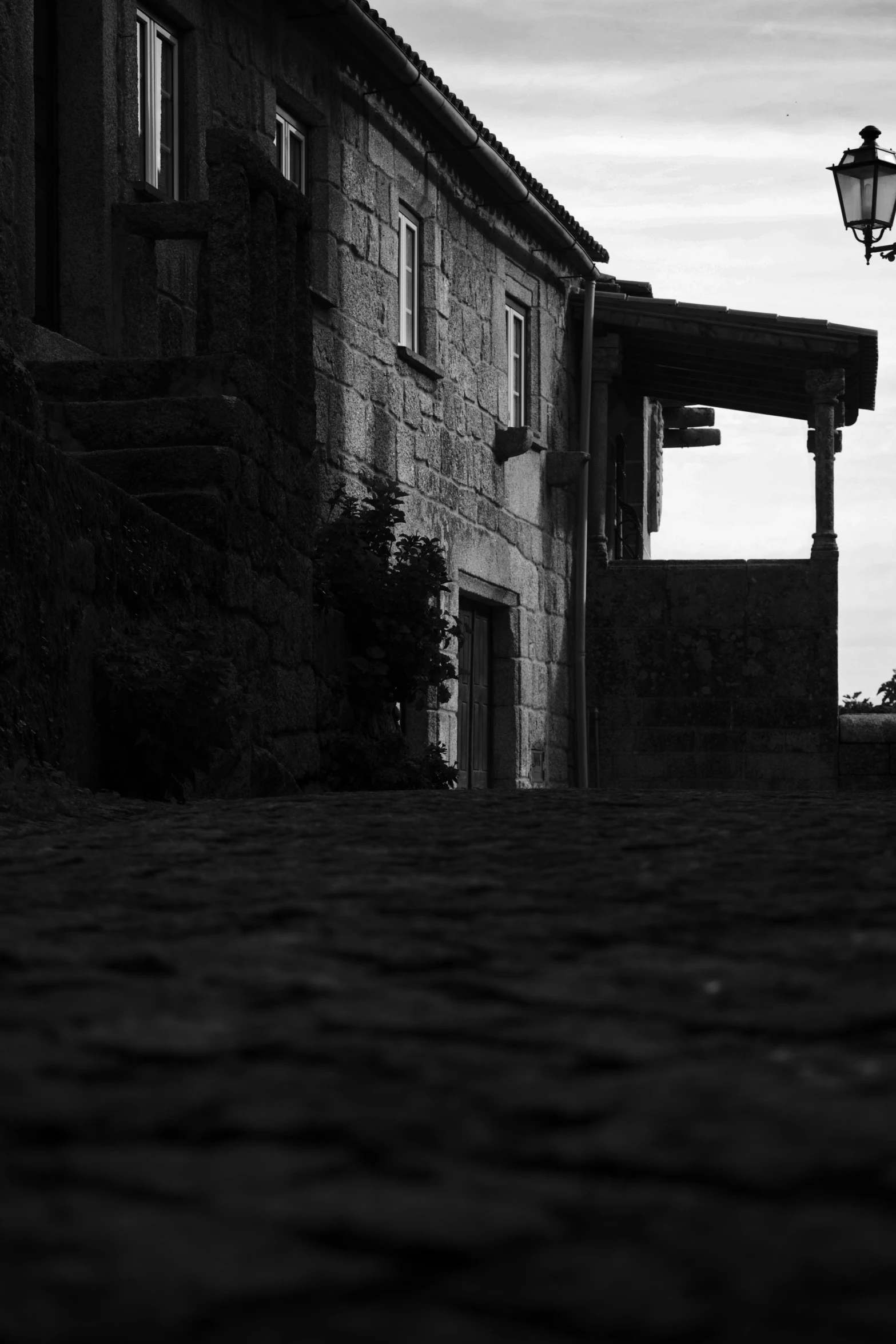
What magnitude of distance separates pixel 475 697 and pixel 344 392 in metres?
3.28

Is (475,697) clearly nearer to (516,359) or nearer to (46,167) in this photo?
(516,359)

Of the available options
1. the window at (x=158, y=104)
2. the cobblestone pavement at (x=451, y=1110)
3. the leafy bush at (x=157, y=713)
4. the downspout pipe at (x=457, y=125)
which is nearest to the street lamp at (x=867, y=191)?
the downspout pipe at (x=457, y=125)

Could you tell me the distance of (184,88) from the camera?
8.47 metres

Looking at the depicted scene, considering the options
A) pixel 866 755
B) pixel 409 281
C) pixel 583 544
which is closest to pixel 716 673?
pixel 866 755

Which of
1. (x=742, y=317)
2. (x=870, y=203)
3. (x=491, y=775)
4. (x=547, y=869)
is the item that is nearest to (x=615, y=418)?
(x=742, y=317)

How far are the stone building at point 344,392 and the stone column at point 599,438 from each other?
3 cm

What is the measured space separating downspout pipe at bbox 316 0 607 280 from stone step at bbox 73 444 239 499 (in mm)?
3861

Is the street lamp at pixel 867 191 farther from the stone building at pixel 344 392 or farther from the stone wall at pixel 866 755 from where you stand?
the stone wall at pixel 866 755

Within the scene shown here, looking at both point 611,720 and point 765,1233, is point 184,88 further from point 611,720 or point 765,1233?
point 765,1233

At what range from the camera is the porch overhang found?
14.1 m

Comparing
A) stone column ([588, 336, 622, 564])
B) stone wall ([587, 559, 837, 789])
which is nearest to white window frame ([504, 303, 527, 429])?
stone column ([588, 336, 622, 564])

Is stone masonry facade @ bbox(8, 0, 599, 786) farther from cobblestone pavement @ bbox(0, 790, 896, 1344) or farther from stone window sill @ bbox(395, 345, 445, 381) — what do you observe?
cobblestone pavement @ bbox(0, 790, 896, 1344)

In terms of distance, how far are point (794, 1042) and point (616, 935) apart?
557 mm

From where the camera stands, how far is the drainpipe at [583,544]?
13953 millimetres
